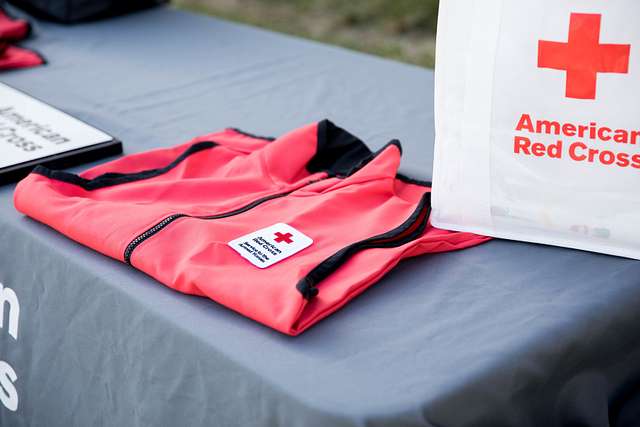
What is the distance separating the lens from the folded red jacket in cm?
83

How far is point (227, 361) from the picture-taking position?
Result: 0.77 meters

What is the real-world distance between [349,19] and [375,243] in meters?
2.86

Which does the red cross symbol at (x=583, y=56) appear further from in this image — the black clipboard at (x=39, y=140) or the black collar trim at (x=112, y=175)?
the black clipboard at (x=39, y=140)

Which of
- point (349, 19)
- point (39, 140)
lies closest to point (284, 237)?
point (39, 140)

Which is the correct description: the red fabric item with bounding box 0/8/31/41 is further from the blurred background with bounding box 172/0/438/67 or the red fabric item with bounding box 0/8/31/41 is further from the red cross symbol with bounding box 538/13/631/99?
the blurred background with bounding box 172/0/438/67

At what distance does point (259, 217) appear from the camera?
97 cm

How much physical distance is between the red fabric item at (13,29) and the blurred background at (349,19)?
1.59m

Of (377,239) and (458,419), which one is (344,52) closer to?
(377,239)

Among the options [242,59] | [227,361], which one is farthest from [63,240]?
[242,59]

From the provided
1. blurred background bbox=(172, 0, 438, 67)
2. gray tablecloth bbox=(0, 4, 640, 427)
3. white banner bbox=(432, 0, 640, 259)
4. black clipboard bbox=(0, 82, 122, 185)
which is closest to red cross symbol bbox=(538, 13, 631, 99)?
white banner bbox=(432, 0, 640, 259)

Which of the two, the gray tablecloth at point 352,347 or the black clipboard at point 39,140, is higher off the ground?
the black clipboard at point 39,140

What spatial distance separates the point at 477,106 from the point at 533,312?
24cm

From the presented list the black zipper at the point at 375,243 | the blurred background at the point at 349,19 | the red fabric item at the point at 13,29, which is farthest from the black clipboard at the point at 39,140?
the blurred background at the point at 349,19

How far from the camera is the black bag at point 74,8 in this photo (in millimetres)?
1958
